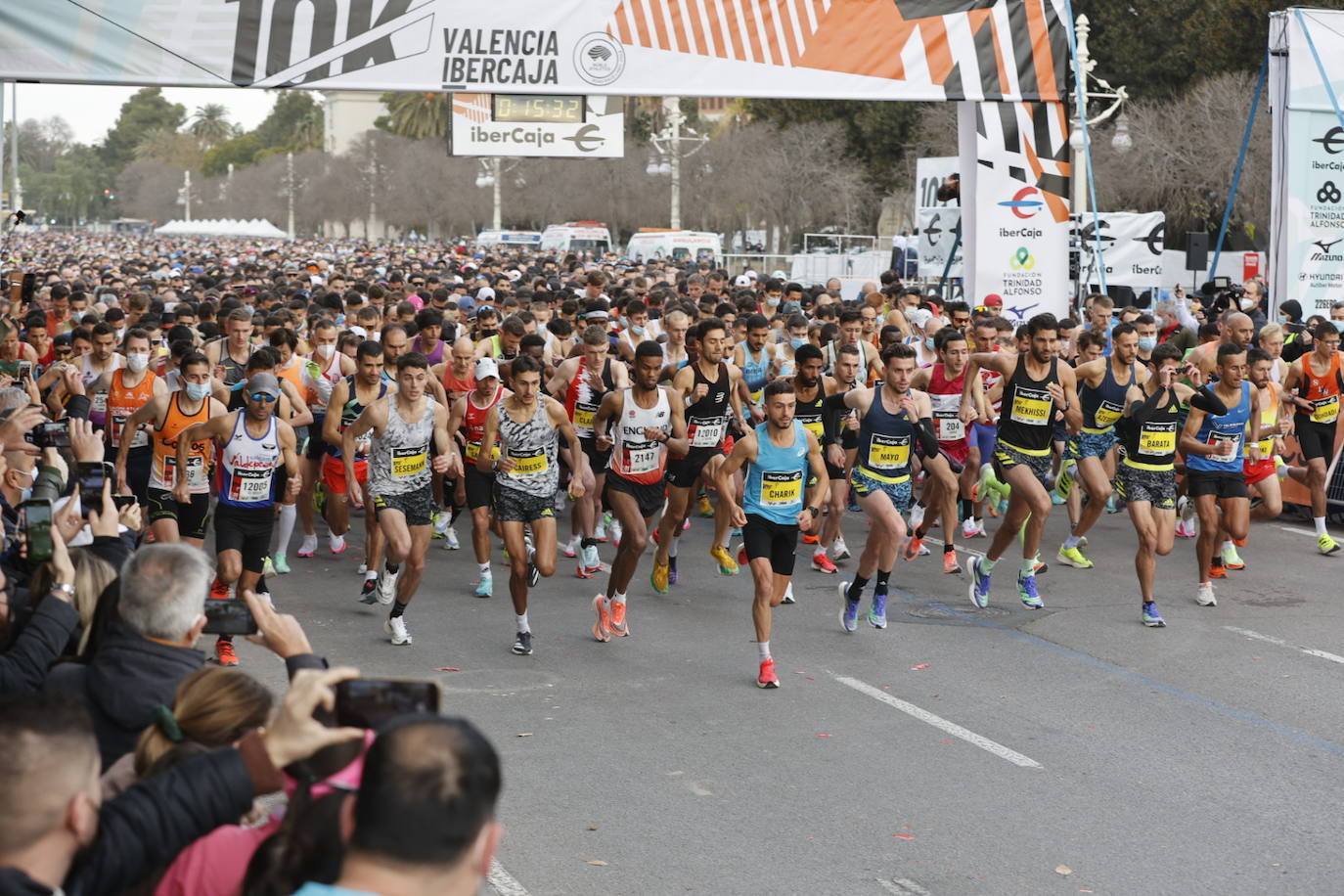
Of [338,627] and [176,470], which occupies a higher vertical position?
[176,470]

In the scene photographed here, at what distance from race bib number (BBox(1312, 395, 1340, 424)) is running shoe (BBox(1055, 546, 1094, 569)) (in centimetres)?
250

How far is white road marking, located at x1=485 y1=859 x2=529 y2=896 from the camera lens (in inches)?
223

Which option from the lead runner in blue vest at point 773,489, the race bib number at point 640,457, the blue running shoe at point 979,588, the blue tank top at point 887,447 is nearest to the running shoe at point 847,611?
the blue tank top at point 887,447

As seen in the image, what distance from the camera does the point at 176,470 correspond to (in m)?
9.54

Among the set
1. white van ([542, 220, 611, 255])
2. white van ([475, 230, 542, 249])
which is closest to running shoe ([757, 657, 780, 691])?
white van ([542, 220, 611, 255])

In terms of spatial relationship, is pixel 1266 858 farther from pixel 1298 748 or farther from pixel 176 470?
pixel 176 470

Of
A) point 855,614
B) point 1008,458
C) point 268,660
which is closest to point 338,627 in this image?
point 268,660

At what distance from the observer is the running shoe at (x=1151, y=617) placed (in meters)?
10.0

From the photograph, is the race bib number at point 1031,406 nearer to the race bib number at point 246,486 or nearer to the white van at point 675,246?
the race bib number at point 246,486

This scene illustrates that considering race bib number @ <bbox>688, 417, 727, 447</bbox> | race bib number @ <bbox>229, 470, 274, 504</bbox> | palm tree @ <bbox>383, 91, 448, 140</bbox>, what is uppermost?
palm tree @ <bbox>383, 91, 448, 140</bbox>

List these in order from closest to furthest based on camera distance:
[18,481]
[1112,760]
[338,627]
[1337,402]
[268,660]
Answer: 1. [18,481]
2. [1112,760]
3. [268,660]
4. [338,627]
5. [1337,402]

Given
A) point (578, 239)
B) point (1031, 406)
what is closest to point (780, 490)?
point (1031, 406)

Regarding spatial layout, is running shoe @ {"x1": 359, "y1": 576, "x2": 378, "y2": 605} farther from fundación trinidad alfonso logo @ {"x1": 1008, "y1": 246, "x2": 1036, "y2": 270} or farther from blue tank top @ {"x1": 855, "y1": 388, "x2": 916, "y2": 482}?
fundación trinidad alfonso logo @ {"x1": 1008, "y1": 246, "x2": 1036, "y2": 270}

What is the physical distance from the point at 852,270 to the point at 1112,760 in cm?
3535
